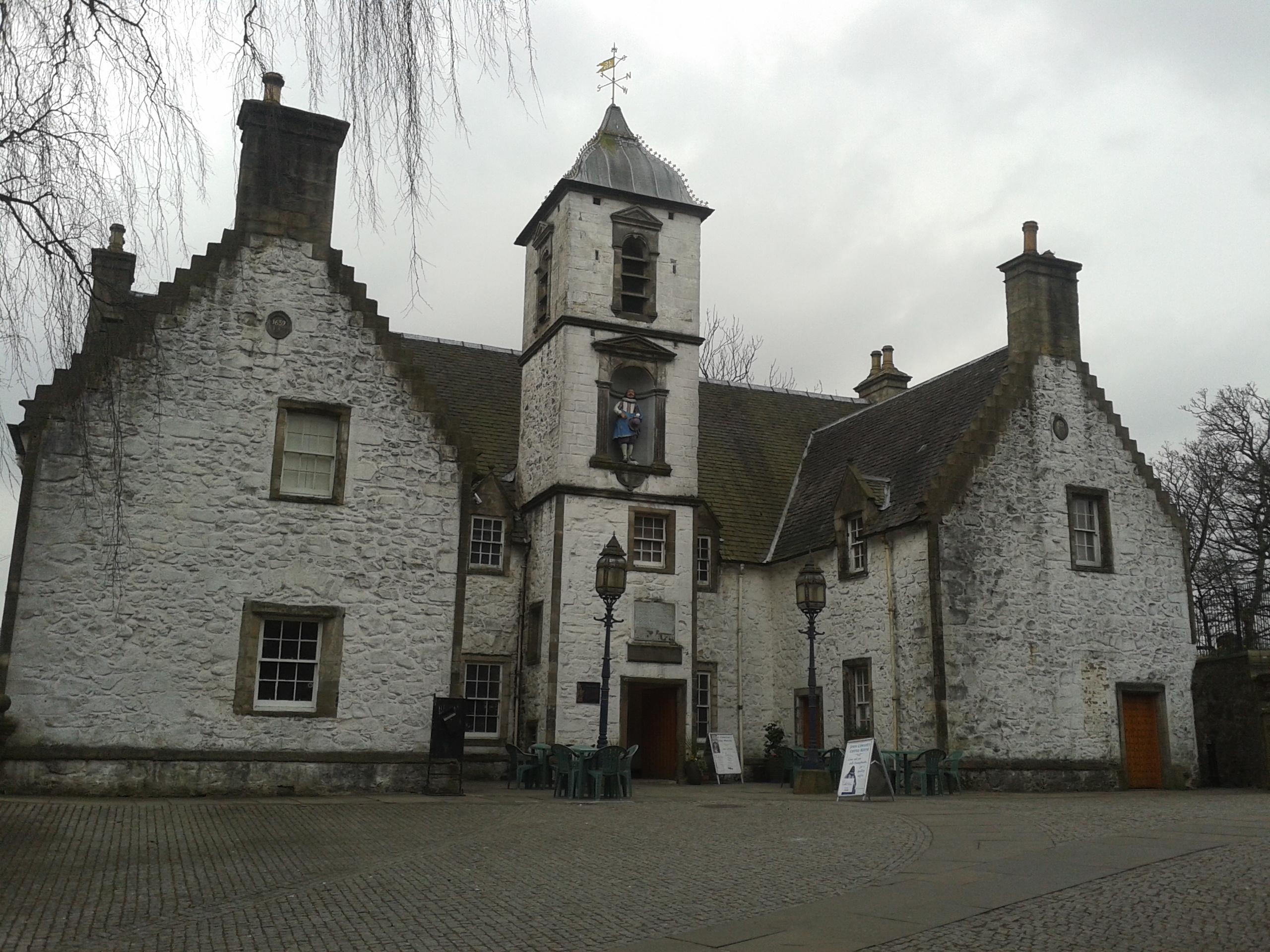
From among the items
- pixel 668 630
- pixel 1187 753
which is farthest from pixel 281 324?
pixel 1187 753

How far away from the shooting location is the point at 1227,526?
120 ft

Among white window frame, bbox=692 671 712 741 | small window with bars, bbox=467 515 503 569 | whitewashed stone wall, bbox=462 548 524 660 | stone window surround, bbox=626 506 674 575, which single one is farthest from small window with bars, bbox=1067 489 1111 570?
small window with bars, bbox=467 515 503 569

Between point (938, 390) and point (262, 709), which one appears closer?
point (262, 709)

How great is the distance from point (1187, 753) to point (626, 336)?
14.8 m

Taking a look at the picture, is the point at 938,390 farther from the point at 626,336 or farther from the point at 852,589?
the point at 626,336

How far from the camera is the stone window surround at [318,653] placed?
18.0 metres

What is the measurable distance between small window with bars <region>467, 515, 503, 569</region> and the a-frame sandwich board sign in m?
10.2

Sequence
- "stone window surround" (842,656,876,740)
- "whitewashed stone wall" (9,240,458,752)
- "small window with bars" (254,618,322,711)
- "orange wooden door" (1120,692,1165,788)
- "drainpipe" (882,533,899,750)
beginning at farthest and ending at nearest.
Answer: "stone window surround" (842,656,876,740) < "orange wooden door" (1120,692,1165,788) < "drainpipe" (882,533,899,750) < "small window with bars" (254,618,322,711) < "whitewashed stone wall" (9,240,458,752)

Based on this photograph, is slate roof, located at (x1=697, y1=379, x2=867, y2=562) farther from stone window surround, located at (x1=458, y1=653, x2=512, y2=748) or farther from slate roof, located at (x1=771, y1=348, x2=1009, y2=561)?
stone window surround, located at (x1=458, y1=653, x2=512, y2=748)

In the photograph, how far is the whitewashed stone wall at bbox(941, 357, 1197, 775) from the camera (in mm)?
22484

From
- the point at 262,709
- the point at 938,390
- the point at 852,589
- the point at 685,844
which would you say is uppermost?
the point at 938,390

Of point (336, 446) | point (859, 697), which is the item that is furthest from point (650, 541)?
point (336, 446)

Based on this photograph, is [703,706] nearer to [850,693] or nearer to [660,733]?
[660,733]

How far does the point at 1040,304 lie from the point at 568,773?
14.4 m
